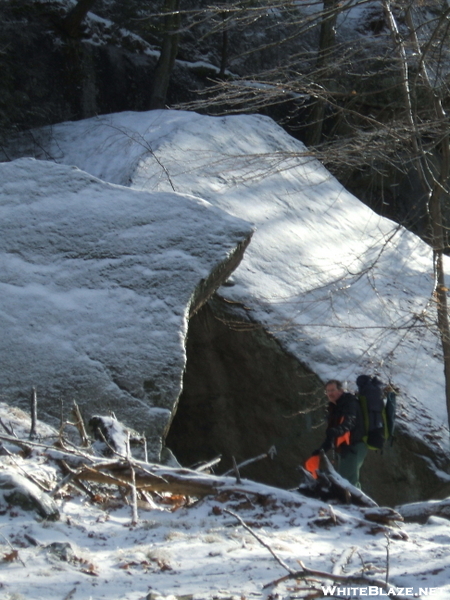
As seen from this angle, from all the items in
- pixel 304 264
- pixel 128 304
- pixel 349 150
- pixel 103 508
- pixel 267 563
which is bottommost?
pixel 103 508

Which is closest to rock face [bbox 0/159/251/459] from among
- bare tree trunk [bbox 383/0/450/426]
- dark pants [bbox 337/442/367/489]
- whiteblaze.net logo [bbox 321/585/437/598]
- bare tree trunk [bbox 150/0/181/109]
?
dark pants [bbox 337/442/367/489]

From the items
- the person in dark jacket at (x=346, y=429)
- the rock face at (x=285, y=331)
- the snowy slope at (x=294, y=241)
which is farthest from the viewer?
the snowy slope at (x=294, y=241)

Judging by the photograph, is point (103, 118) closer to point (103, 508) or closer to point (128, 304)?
point (128, 304)

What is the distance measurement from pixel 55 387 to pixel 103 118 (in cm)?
673

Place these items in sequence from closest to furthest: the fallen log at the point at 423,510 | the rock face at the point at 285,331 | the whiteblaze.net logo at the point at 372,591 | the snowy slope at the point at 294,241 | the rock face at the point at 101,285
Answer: the whiteblaze.net logo at the point at 372,591 → the fallen log at the point at 423,510 → the rock face at the point at 101,285 → the rock face at the point at 285,331 → the snowy slope at the point at 294,241

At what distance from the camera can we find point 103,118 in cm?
1009

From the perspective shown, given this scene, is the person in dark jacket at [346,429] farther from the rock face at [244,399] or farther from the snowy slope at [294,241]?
the rock face at [244,399]

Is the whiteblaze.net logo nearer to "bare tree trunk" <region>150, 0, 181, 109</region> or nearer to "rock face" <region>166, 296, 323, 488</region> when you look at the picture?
"rock face" <region>166, 296, 323, 488</region>

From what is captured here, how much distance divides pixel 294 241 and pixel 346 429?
11.1ft

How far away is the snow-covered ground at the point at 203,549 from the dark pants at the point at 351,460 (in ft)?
5.38

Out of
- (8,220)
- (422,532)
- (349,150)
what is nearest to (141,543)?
(422,532)

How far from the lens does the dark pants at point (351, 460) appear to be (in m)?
5.16

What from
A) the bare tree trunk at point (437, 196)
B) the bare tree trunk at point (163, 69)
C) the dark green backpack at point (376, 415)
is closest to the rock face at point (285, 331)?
the bare tree trunk at point (437, 196)

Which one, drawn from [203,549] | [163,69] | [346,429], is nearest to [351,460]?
[346,429]
